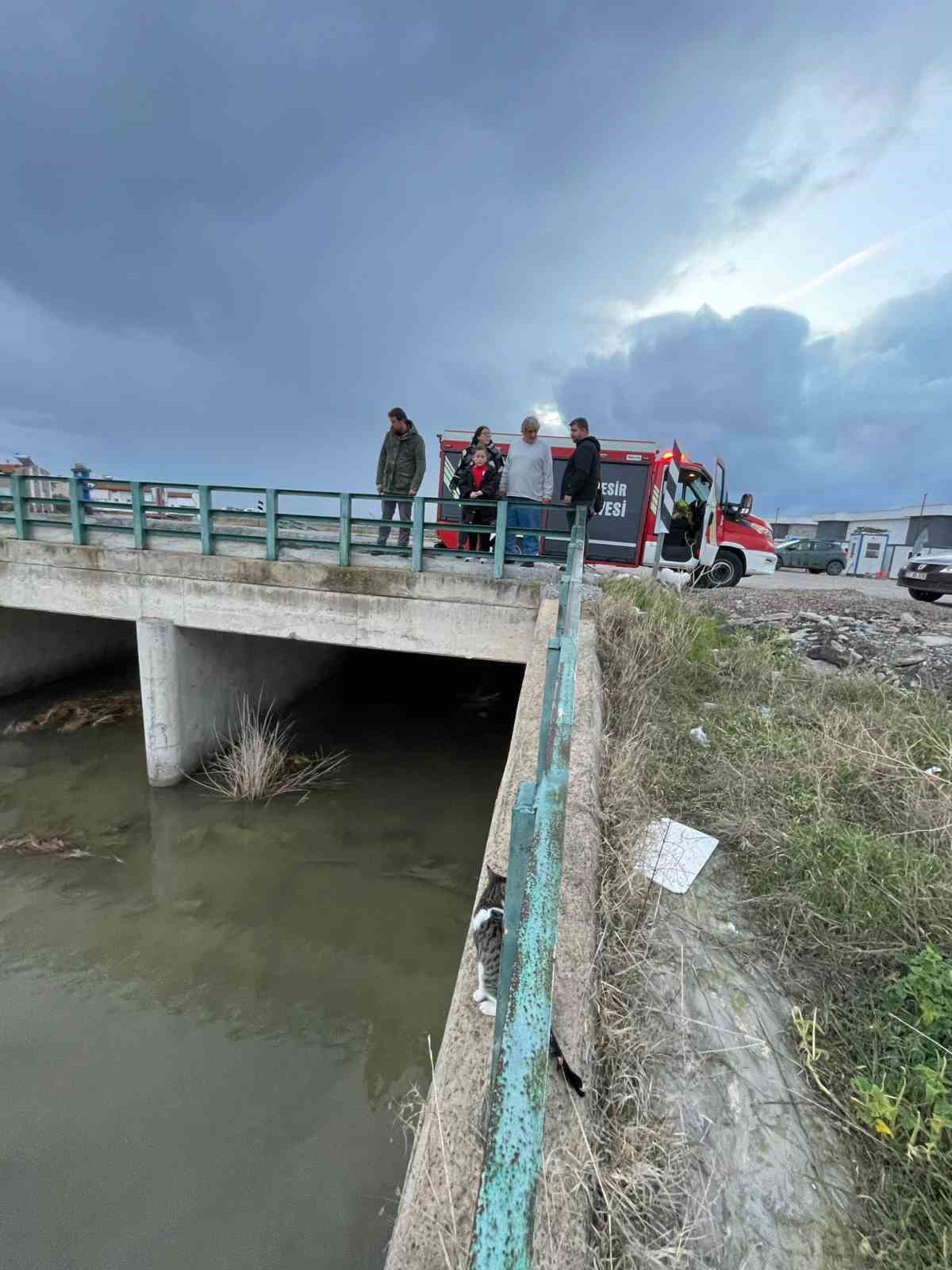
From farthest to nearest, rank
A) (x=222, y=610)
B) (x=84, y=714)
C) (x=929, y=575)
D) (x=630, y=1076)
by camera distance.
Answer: (x=929, y=575) < (x=84, y=714) < (x=222, y=610) < (x=630, y=1076)

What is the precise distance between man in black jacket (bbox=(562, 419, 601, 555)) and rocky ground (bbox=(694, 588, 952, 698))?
2650 mm

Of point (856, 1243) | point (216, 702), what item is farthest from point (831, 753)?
point (216, 702)

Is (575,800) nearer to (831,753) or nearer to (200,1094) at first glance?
(831,753)

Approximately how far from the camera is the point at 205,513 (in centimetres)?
691

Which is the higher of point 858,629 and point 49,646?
point 858,629

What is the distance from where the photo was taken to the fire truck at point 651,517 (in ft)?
35.4

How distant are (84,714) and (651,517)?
10176mm

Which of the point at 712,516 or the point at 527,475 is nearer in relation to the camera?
the point at 527,475

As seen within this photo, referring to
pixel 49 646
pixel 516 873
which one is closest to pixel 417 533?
pixel 516 873

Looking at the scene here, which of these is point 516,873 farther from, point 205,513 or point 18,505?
point 18,505

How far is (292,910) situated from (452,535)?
734cm

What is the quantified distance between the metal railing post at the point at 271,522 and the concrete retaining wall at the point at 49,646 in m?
5.06

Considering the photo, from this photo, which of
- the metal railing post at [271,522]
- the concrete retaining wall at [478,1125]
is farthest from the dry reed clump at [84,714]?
the concrete retaining wall at [478,1125]

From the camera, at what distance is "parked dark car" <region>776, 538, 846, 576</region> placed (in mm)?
25703
